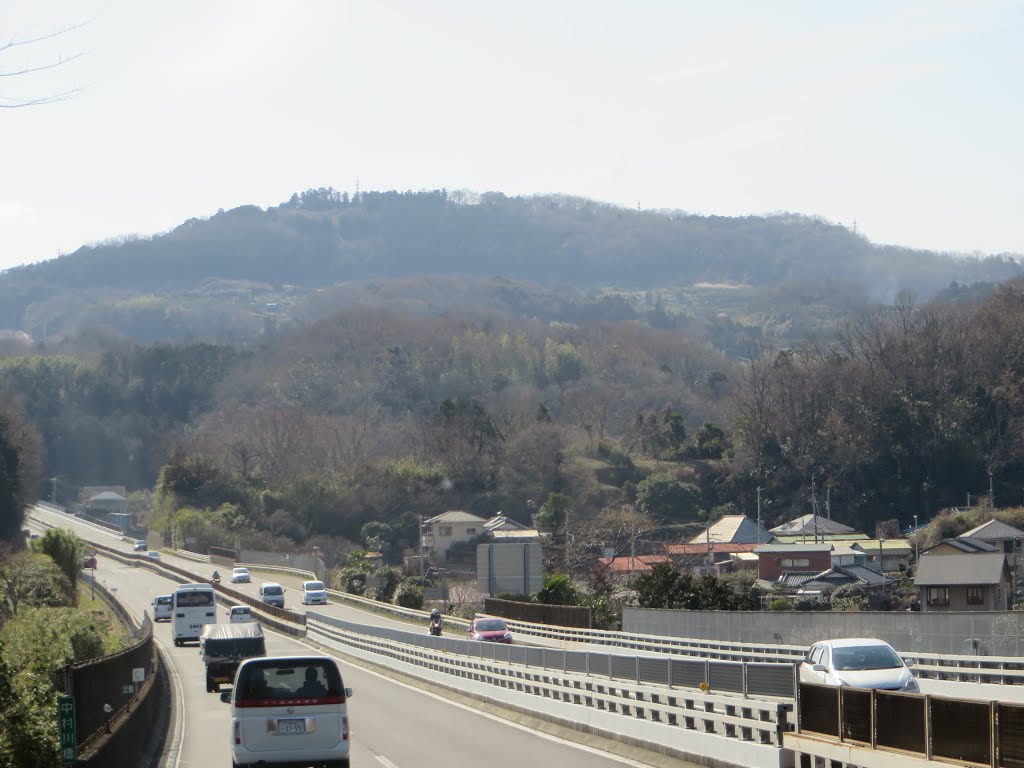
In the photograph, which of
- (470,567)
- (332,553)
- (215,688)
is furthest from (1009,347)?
(215,688)

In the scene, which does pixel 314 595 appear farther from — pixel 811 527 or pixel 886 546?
pixel 811 527

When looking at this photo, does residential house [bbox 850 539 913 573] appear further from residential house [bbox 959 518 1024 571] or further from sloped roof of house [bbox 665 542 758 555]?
residential house [bbox 959 518 1024 571]

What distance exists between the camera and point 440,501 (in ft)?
429

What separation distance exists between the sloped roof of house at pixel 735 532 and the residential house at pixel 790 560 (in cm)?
1397

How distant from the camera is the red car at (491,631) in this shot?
1908 inches

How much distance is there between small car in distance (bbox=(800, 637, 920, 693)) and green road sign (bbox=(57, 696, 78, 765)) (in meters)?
11.4

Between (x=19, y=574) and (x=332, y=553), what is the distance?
5517 centimetres

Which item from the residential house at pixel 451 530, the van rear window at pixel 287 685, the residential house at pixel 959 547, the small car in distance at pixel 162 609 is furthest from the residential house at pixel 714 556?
the van rear window at pixel 287 685

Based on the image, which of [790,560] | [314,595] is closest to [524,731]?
[314,595]

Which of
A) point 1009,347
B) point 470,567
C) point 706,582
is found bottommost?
point 470,567

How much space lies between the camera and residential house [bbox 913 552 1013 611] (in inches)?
2360

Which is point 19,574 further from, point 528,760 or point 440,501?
point 440,501

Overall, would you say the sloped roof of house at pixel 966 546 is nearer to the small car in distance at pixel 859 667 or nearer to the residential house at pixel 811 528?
the residential house at pixel 811 528

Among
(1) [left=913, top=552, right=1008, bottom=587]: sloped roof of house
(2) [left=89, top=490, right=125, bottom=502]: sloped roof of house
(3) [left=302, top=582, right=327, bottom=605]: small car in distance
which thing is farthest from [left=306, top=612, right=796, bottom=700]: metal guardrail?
(2) [left=89, top=490, right=125, bottom=502]: sloped roof of house
